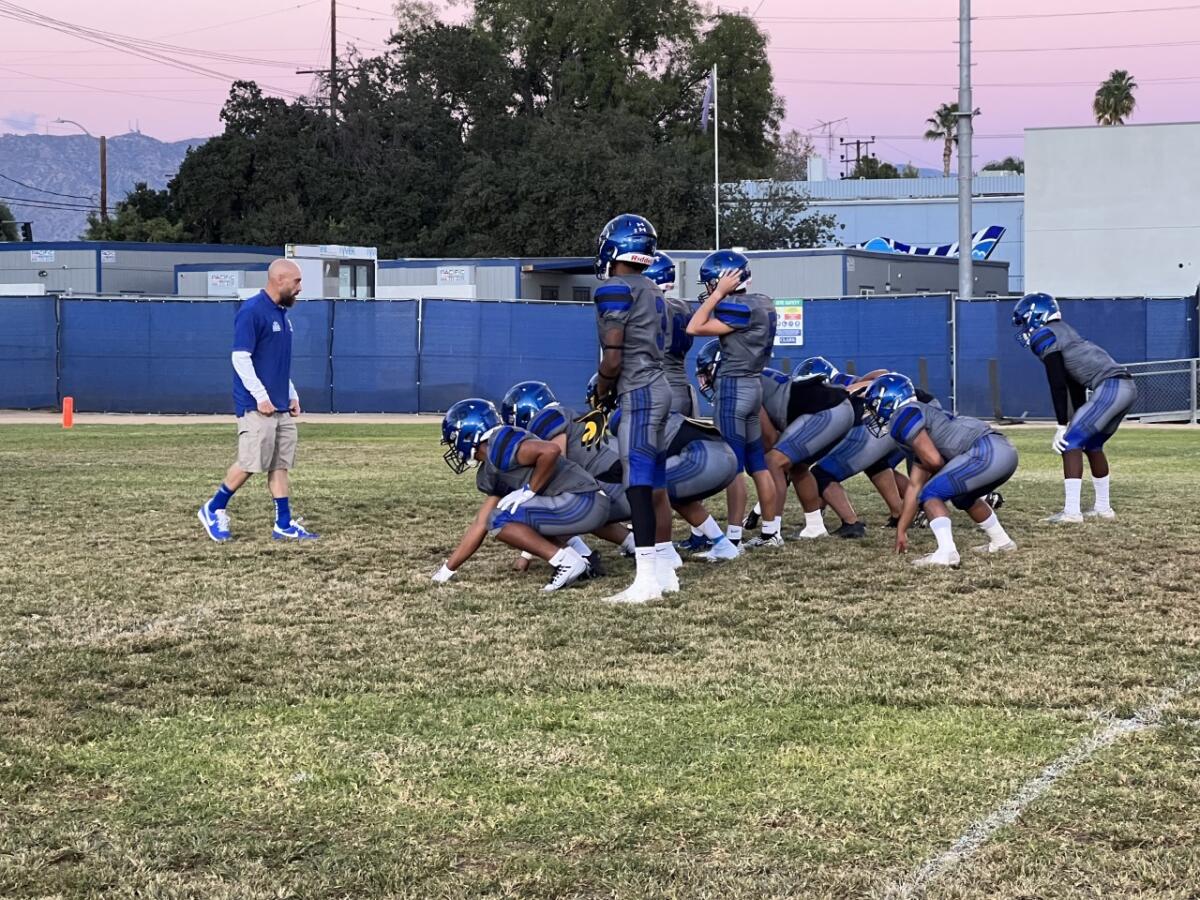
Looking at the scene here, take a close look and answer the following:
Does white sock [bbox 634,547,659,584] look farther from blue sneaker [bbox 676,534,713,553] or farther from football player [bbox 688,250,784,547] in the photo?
blue sneaker [bbox 676,534,713,553]

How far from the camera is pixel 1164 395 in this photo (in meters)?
24.6

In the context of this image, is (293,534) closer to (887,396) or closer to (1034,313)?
(887,396)

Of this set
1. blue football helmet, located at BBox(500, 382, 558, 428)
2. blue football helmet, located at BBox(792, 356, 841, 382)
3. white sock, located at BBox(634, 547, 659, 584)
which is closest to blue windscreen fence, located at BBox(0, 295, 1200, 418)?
blue football helmet, located at BBox(792, 356, 841, 382)

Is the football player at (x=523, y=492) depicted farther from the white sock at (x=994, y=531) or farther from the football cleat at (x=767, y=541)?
the white sock at (x=994, y=531)

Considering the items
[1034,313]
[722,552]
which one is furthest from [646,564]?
[1034,313]

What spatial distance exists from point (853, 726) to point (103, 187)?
68098 millimetres

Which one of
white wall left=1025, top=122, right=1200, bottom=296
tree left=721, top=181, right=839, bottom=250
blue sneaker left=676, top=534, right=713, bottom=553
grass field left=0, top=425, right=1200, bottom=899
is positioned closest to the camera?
grass field left=0, top=425, right=1200, bottom=899

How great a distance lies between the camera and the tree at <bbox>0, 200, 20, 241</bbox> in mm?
76438

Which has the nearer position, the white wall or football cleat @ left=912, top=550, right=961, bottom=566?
football cleat @ left=912, top=550, right=961, bottom=566

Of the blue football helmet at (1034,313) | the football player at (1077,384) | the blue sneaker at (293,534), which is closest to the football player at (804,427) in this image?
the football player at (1077,384)

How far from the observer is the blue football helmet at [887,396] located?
28.8 ft

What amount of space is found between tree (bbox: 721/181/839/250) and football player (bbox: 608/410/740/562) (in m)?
42.1

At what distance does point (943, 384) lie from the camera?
25844 millimetres

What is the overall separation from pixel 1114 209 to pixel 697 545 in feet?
96.8
